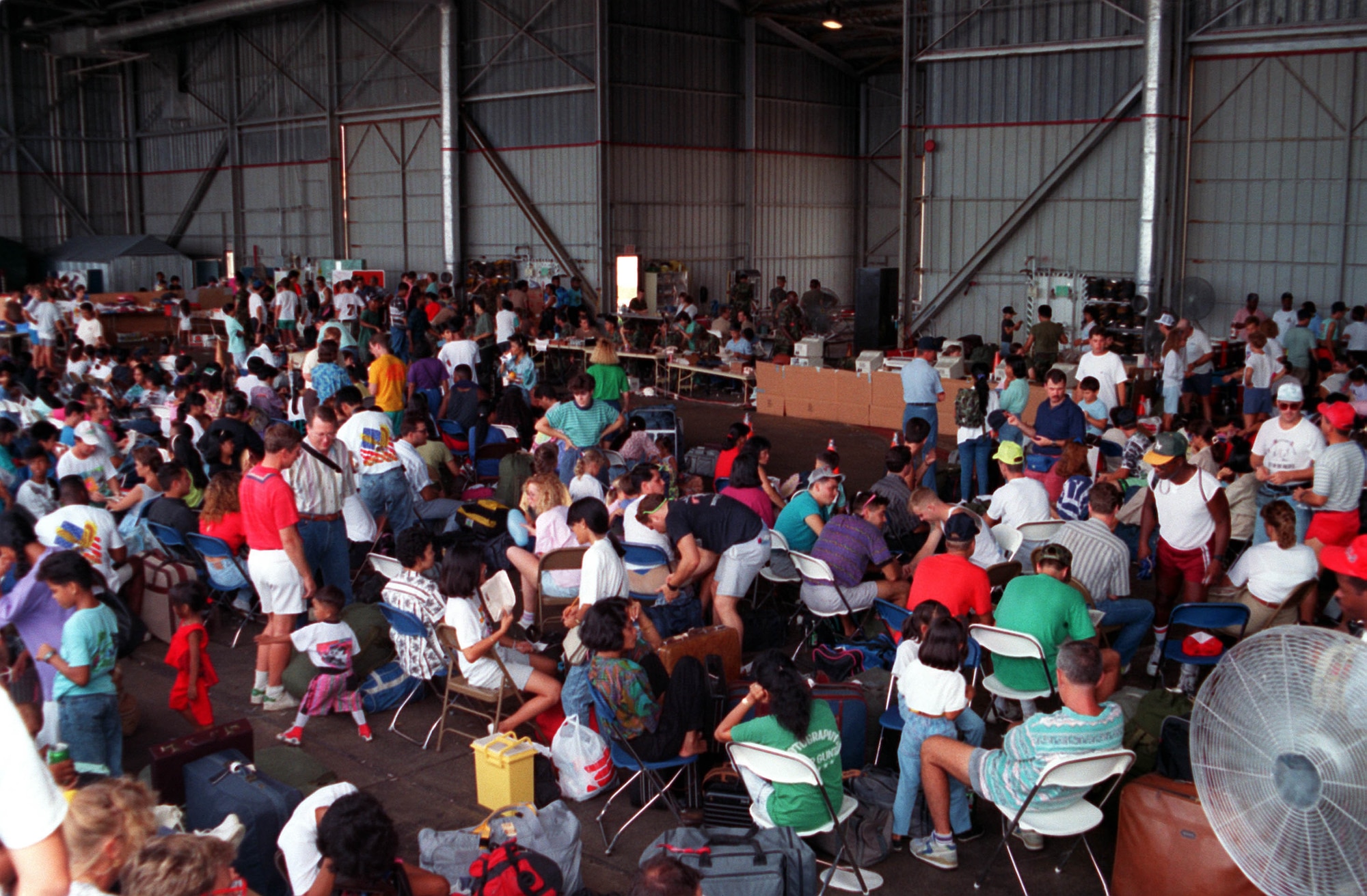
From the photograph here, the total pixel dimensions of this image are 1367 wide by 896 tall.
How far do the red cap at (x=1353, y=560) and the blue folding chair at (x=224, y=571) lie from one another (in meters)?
5.62

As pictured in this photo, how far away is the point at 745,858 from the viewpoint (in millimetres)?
3898

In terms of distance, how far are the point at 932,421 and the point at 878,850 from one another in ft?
19.3

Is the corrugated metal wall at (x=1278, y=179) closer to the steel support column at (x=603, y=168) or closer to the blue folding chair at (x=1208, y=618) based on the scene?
the steel support column at (x=603, y=168)

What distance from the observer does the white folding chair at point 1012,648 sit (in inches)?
191

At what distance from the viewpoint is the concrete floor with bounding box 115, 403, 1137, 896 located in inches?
173

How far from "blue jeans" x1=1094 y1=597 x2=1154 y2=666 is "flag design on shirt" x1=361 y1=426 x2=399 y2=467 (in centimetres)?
446

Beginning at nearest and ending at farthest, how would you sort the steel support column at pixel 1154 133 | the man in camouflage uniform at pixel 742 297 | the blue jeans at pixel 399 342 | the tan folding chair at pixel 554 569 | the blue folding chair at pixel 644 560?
1. the blue folding chair at pixel 644 560
2. the tan folding chair at pixel 554 569
3. the blue jeans at pixel 399 342
4. the steel support column at pixel 1154 133
5. the man in camouflage uniform at pixel 742 297

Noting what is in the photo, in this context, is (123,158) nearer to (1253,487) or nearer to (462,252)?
(462,252)

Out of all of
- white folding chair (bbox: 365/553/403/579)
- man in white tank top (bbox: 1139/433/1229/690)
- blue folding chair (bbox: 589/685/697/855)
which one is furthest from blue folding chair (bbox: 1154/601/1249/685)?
white folding chair (bbox: 365/553/403/579)

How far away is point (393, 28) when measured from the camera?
2302 centimetres

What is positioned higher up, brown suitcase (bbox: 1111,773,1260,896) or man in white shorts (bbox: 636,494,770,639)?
man in white shorts (bbox: 636,494,770,639)

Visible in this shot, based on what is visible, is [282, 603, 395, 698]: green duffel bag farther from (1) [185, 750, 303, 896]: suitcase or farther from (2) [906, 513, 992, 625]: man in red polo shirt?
(2) [906, 513, 992, 625]: man in red polo shirt

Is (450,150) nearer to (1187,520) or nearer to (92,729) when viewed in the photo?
(1187,520)

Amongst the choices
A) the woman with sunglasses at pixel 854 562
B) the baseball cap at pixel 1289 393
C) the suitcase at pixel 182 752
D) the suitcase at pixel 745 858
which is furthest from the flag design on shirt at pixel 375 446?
the baseball cap at pixel 1289 393
